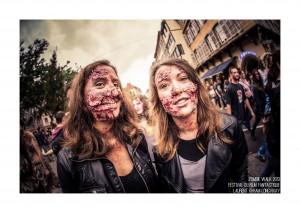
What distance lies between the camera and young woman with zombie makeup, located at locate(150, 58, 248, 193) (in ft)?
8.11

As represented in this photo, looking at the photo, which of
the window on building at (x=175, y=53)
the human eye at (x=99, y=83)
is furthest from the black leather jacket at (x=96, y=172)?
the window on building at (x=175, y=53)

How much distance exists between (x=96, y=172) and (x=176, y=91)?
4.94ft

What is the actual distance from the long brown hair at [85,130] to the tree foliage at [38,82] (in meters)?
0.29

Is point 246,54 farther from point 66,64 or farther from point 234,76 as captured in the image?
point 66,64

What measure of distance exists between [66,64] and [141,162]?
181cm

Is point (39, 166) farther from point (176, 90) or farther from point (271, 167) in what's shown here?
point (271, 167)

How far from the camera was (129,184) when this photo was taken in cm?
250

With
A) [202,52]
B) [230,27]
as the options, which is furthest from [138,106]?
[230,27]

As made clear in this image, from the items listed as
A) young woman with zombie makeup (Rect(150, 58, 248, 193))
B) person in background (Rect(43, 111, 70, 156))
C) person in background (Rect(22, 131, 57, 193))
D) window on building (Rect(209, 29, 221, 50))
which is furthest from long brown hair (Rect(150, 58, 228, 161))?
person in background (Rect(22, 131, 57, 193))

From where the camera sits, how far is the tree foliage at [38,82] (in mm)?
2732

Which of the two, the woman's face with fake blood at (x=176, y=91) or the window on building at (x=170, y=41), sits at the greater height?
the window on building at (x=170, y=41)

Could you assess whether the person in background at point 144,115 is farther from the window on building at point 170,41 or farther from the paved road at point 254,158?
the paved road at point 254,158

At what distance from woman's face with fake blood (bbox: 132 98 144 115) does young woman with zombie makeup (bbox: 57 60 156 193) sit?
7.4 inches

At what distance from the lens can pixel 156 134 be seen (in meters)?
2.62
